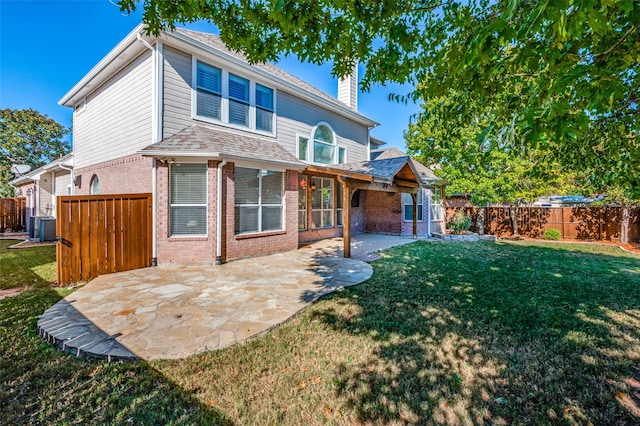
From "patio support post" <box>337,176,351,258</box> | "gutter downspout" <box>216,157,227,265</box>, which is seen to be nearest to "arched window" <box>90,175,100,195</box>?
"gutter downspout" <box>216,157,227,265</box>

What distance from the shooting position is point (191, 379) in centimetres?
288

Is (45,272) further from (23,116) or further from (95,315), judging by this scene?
(23,116)

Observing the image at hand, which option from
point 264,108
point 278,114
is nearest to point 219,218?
point 264,108

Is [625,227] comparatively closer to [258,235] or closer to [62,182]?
[258,235]

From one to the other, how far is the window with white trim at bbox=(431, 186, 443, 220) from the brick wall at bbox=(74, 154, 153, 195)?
45.4 feet

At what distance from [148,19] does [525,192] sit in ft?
53.5

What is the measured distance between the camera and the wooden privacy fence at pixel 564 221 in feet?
45.1

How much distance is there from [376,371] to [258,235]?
645 centimetres

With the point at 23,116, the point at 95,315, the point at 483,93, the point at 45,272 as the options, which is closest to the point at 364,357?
the point at 483,93

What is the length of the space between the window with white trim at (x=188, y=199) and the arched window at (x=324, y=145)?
5.90 meters

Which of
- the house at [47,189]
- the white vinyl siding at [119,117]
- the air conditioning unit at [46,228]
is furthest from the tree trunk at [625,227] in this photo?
the house at [47,189]

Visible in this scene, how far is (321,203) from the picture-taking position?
12.7 meters

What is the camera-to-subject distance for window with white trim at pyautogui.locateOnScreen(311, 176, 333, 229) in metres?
12.3

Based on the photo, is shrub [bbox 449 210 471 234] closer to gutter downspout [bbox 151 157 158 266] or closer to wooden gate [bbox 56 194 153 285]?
gutter downspout [bbox 151 157 158 266]
